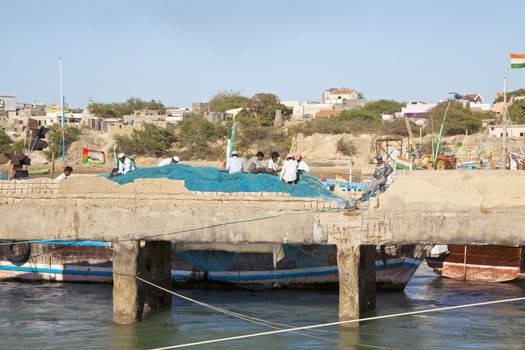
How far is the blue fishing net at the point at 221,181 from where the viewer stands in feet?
52.7

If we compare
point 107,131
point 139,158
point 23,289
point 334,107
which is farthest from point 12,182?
point 334,107

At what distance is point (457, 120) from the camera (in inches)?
2685

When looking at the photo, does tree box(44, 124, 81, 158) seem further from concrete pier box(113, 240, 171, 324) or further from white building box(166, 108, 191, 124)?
concrete pier box(113, 240, 171, 324)

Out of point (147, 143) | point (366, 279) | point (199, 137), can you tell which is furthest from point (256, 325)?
point (147, 143)

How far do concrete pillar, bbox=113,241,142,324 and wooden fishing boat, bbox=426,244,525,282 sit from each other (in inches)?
418

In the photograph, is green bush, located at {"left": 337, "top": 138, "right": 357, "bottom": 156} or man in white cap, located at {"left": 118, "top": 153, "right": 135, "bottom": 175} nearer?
man in white cap, located at {"left": 118, "top": 153, "right": 135, "bottom": 175}

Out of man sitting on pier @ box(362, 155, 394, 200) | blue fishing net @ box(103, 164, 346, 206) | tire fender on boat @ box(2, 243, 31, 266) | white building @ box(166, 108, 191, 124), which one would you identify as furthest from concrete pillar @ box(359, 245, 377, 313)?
white building @ box(166, 108, 191, 124)

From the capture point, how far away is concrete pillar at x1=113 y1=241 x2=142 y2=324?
587 inches

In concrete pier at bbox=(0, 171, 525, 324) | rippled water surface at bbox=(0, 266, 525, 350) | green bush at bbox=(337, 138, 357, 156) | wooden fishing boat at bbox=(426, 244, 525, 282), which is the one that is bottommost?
rippled water surface at bbox=(0, 266, 525, 350)

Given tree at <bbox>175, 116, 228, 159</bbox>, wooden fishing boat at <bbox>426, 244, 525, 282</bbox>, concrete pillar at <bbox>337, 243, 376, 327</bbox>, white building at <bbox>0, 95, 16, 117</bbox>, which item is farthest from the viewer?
white building at <bbox>0, 95, 16, 117</bbox>

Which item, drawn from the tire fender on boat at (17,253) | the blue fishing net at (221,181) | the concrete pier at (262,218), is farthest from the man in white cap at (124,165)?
the tire fender on boat at (17,253)

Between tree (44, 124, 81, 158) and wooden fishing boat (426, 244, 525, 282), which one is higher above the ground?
tree (44, 124, 81, 158)

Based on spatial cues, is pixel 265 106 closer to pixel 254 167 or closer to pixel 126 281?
pixel 254 167

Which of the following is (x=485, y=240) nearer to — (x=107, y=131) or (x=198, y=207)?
(x=198, y=207)
